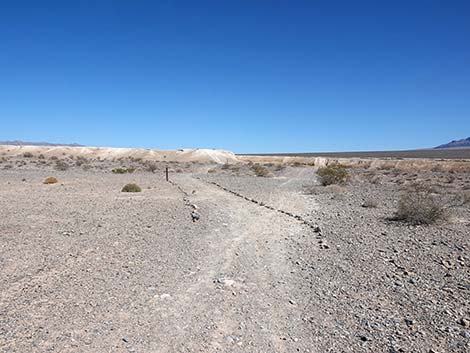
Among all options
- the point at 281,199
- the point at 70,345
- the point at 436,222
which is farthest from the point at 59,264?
the point at 281,199

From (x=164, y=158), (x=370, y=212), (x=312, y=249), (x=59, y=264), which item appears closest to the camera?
(x=59, y=264)

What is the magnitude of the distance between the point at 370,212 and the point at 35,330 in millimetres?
15058

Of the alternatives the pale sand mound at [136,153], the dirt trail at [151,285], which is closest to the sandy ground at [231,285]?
the dirt trail at [151,285]

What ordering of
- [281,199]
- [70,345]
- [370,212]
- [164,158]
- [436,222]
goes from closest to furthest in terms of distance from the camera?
[70,345] < [436,222] < [370,212] < [281,199] < [164,158]

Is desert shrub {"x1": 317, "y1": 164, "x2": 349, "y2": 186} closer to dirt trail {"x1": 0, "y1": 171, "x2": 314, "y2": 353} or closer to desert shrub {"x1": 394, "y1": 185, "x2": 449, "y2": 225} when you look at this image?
desert shrub {"x1": 394, "y1": 185, "x2": 449, "y2": 225}

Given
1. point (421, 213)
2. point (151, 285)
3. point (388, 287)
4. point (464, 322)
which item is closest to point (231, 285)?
point (151, 285)

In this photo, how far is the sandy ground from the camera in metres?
5.85

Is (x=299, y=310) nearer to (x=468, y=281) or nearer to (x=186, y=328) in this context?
(x=186, y=328)

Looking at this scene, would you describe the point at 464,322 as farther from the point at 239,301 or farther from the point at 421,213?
the point at 421,213

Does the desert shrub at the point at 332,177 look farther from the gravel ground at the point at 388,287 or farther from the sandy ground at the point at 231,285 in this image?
the gravel ground at the point at 388,287

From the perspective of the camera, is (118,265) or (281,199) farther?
(281,199)

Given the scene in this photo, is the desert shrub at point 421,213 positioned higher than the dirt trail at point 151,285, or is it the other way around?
the desert shrub at point 421,213

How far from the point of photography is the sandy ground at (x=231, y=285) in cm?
585

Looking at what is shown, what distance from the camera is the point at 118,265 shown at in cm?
943
